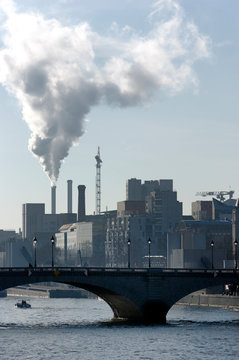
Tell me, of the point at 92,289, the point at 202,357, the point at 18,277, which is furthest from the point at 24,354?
the point at 92,289

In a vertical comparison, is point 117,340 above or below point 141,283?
below

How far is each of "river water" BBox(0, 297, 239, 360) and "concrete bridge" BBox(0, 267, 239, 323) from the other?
386 cm

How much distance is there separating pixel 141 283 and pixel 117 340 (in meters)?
30.0

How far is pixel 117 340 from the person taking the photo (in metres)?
140

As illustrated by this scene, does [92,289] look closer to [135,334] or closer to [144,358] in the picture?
[135,334]

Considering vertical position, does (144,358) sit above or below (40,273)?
below

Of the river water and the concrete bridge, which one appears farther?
the concrete bridge

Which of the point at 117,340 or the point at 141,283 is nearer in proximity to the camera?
the point at 117,340

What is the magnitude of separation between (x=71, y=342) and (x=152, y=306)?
3322 centimetres

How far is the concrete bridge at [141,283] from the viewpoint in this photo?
544 feet

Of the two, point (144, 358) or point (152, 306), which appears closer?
point (144, 358)

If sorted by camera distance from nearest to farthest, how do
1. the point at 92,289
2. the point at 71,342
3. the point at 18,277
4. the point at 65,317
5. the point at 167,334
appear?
the point at 71,342
the point at 167,334
the point at 18,277
the point at 92,289
the point at 65,317

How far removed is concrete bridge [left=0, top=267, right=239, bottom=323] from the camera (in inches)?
6526

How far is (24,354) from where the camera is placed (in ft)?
414
